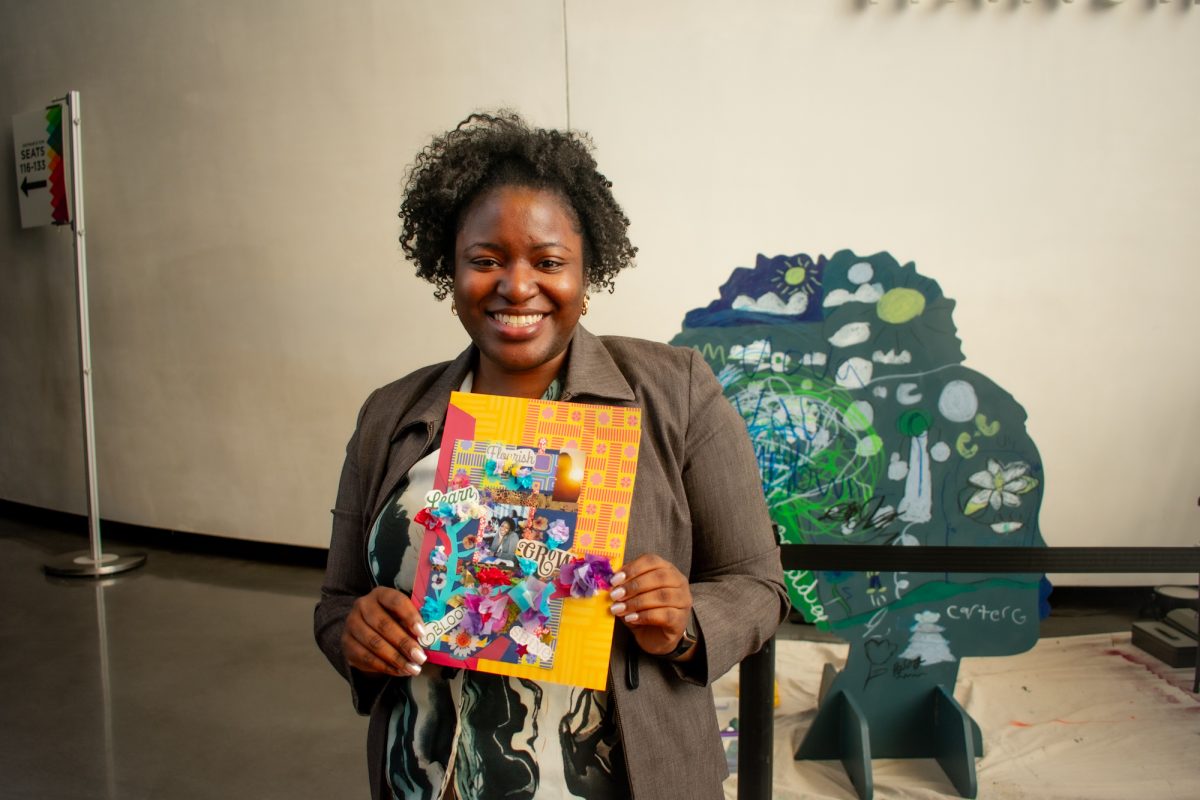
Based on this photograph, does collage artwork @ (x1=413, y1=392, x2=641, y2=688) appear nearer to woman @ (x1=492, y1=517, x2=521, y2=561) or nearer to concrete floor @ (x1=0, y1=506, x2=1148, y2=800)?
woman @ (x1=492, y1=517, x2=521, y2=561)

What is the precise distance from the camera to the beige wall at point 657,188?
10.7 feet

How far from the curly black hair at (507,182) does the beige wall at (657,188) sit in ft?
7.90

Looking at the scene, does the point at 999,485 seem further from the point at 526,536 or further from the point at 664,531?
the point at 526,536

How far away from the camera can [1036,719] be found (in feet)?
8.86

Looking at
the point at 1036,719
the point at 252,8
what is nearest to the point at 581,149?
the point at 1036,719

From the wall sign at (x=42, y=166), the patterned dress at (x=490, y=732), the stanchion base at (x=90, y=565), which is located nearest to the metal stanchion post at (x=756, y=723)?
the patterned dress at (x=490, y=732)

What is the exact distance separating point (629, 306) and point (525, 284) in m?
2.77

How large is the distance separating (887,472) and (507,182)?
2214 mm

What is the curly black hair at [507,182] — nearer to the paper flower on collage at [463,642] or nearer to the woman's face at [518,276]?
the woman's face at [518,276]

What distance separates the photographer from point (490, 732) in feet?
3.32

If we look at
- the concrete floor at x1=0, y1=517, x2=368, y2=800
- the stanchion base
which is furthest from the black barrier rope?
the stanchion base

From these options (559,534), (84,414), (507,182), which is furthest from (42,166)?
(559,534)

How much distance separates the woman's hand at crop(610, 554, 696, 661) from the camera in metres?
0.94

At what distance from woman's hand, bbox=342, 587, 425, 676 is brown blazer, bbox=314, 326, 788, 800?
97mm
